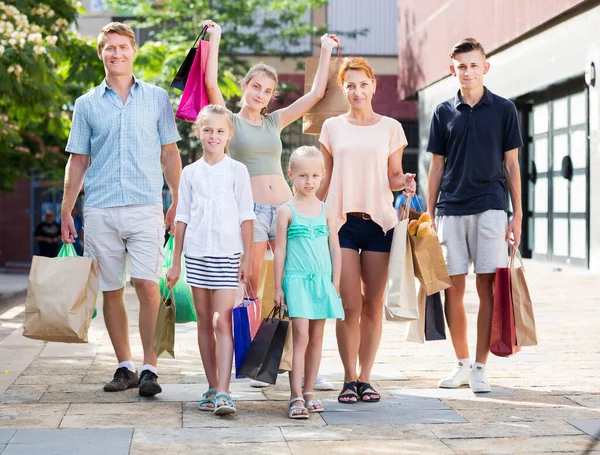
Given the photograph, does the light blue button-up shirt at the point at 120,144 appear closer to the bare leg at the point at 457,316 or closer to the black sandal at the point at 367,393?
the black sandal at the point at 367,393

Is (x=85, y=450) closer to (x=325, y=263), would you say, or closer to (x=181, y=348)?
(x=325, y=263)

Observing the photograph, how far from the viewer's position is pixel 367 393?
619cm

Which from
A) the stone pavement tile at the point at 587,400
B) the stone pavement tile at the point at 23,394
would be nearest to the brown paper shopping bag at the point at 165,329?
the stone pavement tile at the point at 23,394

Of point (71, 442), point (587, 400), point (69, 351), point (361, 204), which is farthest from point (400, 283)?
point (69, 351)

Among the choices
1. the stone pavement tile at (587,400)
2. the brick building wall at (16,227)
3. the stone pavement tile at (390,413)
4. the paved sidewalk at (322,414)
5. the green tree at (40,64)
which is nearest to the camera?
the paved sidewalk at (322,414)

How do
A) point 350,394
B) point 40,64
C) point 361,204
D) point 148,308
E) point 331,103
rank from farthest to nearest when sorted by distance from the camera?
point 40,64, point 331,103, point 148,308, point 361,204, point 350,394

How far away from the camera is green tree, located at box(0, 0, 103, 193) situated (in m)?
13.3

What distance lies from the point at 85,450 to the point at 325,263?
1.72 meters

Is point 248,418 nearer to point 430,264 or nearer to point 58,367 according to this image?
point 430,264

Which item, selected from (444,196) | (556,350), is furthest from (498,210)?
(556,350)

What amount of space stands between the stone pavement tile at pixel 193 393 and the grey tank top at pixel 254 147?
130 cm

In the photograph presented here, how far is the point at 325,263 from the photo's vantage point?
5965 millimetres

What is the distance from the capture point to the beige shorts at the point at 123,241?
6.57 metres

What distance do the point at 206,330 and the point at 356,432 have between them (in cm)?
115
